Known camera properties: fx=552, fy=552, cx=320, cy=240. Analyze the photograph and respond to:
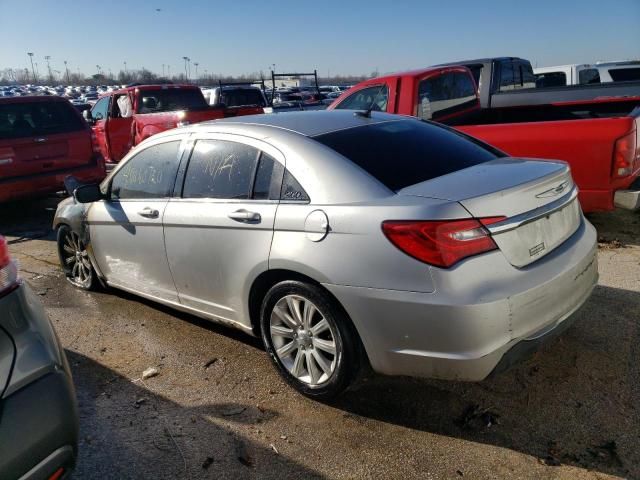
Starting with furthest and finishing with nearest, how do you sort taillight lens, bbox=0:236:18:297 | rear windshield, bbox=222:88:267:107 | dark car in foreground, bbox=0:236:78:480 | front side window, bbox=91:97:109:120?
1. rear windshield, bbox=222:88:267:107
2. front side window, bbox=91:97:109:120
3. taillight lens, bbox=0:236:18:297
4. dark car in foreground, bbox=0:236:78:480

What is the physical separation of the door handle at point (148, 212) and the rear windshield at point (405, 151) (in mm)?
1385

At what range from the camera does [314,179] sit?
9.90 ft

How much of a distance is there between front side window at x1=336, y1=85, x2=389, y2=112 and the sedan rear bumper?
427cm

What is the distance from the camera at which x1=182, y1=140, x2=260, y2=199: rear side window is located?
3410 mm

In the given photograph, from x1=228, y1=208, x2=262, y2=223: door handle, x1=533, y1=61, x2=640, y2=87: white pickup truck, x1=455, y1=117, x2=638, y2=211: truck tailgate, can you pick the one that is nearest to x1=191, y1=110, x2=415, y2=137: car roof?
x1=228, y1=208, x2=262, y2=223: door handle

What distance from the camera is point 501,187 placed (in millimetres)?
2762

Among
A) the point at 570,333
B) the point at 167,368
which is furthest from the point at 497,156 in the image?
the point at 167,368

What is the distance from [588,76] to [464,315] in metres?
12.0

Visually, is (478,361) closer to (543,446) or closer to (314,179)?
(543,446)

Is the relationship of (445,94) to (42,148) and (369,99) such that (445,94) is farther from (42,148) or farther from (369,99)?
(42,148)

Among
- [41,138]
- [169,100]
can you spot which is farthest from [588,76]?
[41,138]

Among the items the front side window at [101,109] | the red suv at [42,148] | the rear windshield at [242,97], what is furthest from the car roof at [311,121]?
the rear windshield at [242,97]

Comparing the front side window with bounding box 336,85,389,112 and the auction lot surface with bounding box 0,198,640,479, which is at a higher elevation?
the front side window with bounding box 336,85,389,112

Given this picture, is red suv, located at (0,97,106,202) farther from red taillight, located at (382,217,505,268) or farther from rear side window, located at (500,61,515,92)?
red taillight, located at (382,217,505,268)
